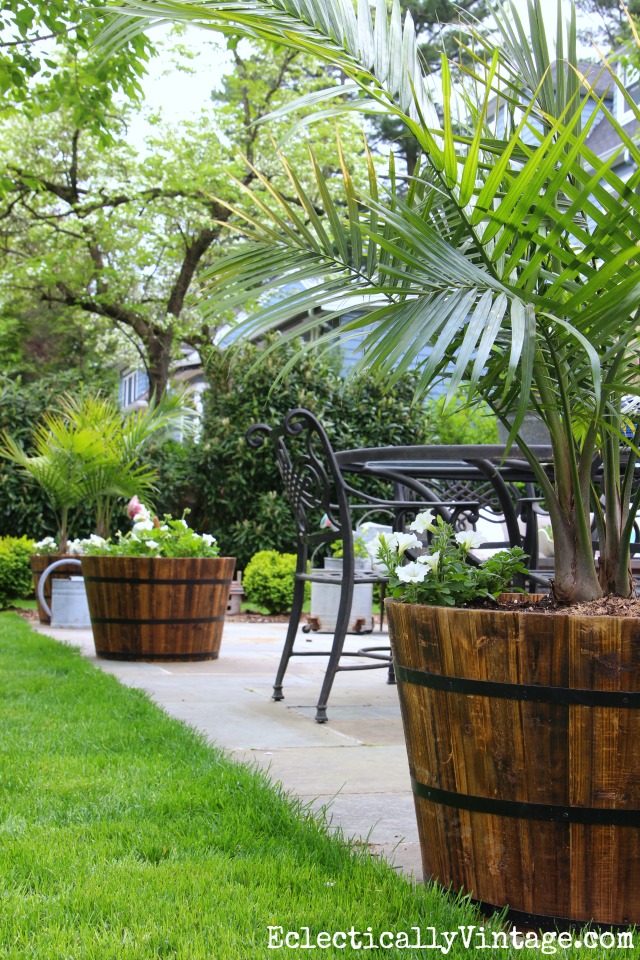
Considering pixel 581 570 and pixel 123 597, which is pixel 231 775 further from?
pixel 123 597

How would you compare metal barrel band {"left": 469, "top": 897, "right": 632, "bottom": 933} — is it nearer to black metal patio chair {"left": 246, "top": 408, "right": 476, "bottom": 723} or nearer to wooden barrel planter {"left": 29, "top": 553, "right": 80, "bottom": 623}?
black metal patio chair {"left": 246, "top": 408, "right": 476, "bottom": 723}

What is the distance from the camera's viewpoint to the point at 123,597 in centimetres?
515

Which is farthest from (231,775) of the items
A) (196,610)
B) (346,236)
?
(196,610)

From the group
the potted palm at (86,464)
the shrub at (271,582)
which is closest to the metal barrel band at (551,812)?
the potted palm at (86,464)

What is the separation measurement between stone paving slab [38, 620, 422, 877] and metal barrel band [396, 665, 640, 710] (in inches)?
21.6

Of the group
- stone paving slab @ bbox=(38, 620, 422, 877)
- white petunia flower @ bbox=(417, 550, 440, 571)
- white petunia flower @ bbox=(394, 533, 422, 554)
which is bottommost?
stone paving slab @ bbox=(38, 620, 422, 877)

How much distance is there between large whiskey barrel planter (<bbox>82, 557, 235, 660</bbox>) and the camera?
509 centimetres

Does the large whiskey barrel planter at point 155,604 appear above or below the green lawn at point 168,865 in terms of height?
above

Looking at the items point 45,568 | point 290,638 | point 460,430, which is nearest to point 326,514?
point 290,638

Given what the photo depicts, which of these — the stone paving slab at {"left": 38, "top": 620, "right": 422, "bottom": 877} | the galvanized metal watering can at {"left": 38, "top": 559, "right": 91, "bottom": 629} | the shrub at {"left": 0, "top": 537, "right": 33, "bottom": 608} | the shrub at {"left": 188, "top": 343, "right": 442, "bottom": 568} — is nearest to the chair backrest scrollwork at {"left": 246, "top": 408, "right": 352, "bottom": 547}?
the stone paving slab at {"left": 38, "top": 620, "right": 422, "bottom": 877}

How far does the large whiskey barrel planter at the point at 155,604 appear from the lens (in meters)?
5.09

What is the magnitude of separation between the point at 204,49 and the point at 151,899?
16015 mm

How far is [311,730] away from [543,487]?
6.39ft

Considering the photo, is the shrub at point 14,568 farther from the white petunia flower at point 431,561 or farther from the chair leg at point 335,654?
the white petunia flower at point 431,561
